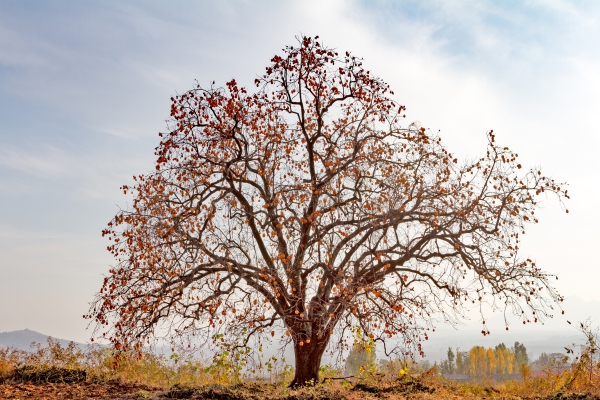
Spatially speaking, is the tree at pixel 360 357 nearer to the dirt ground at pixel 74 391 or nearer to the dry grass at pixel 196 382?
the dry grass at pixel 196 382

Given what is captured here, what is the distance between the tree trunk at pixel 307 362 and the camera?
33.7 ft

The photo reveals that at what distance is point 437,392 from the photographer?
9734 millimetres

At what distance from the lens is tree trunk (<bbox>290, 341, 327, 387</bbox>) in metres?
10.3

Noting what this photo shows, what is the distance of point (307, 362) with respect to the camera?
10.3m

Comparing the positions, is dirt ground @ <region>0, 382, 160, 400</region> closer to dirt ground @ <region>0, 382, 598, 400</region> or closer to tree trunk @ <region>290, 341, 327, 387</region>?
dirt ground @ <region>0, 382, 598, 400</region>

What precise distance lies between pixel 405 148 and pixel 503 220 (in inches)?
102

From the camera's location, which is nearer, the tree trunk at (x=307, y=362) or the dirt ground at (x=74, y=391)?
the dirt ground at (x=74, y=391)

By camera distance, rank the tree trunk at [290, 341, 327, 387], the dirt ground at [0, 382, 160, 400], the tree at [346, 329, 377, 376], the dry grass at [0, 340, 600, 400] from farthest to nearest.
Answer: the tree trunk at [290, 341, 327, 387] → the tree at [346, 329, 377, 376] → the dirt ground at [0, 382, 160, 400] → the dry grass at [0, 340, 600, 400]

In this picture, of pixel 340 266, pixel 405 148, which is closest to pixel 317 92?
pixel 405 148

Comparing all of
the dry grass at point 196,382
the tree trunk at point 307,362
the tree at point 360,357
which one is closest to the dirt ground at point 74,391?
the dry grass at point 196,382

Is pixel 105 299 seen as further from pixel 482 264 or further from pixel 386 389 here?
pixel 482 264

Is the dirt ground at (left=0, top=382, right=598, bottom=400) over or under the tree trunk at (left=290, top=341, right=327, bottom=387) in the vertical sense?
under

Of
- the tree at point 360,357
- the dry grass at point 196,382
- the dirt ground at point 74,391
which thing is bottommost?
the dirt ground at point 74,391

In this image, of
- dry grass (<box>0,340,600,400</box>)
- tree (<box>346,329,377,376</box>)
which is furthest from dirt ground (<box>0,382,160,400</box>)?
tree (<box>346,329,377,376</box>)
